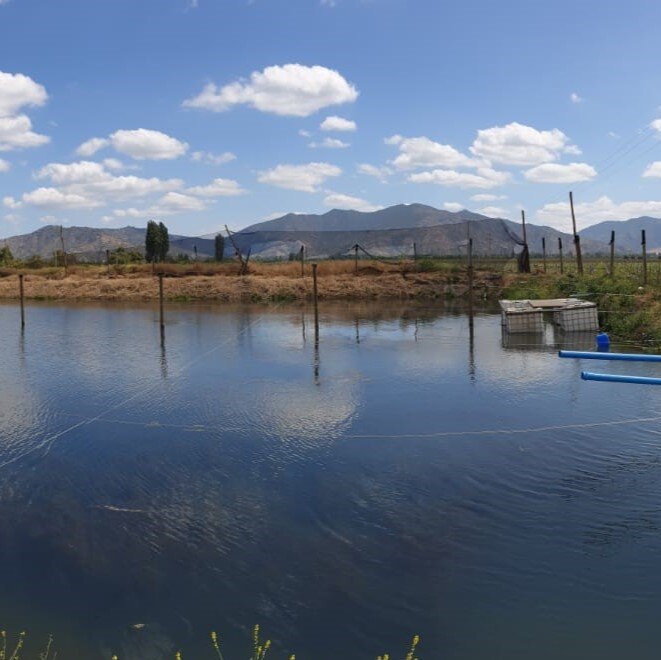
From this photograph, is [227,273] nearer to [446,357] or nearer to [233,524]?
[446,357]

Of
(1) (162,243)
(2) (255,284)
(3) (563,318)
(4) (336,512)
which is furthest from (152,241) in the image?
(4) (336,512)

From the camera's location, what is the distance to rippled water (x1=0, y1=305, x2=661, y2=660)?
19.4 feet

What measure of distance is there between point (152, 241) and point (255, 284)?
79.2ft

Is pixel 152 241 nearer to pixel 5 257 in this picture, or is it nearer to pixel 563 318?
pixel 5 257

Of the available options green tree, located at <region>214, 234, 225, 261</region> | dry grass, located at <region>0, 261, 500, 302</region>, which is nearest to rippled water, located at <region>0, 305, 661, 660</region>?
dry grass, located at <region>0, 261, 500, 302</region>

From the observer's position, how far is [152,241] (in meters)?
58.7

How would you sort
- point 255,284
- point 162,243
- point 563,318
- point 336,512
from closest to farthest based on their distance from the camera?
point 336,512, point 563,318, point 255,284, point 162,243

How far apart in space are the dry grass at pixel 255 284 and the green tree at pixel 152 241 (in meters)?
11.8

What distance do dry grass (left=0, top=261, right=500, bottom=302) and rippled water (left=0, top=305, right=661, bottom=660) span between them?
20741 mm

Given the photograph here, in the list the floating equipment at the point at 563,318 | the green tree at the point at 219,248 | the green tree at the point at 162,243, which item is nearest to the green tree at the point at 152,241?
the green tree at the point at 162,243

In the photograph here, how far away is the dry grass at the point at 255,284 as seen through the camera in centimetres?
3694

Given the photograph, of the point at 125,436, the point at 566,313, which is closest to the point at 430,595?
the point at 125,436

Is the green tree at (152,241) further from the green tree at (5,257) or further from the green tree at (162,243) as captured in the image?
the green tree at (5,257)

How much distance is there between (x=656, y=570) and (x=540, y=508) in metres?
1.65
